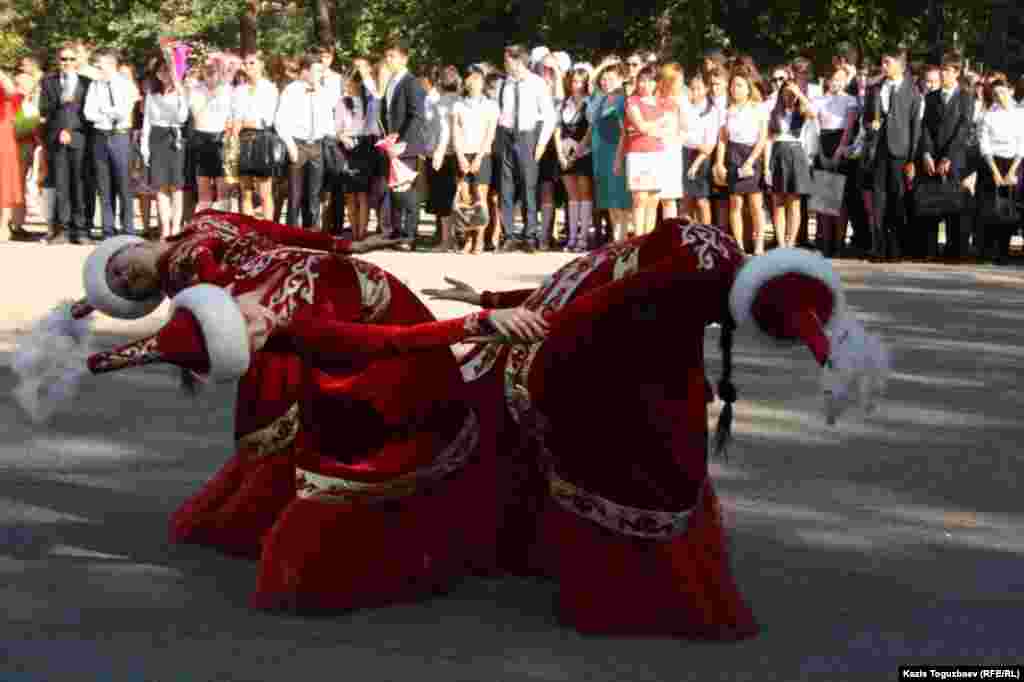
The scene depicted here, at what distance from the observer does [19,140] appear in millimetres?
21375

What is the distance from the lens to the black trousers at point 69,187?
19.9 metres

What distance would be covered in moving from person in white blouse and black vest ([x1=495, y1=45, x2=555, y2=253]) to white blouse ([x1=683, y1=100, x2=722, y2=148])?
151 cm

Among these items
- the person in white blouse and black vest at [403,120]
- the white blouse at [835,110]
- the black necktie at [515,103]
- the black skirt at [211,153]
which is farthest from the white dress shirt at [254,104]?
the white blouse at [835,110]

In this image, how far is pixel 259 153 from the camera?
1912 centimetres

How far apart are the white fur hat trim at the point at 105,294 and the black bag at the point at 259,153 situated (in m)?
12.1

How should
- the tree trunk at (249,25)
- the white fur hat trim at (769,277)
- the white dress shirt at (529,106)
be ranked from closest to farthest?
the white fur hat trim at (769,277) < the white dress shirt at (529,106) < the tree trunk at (249,25)

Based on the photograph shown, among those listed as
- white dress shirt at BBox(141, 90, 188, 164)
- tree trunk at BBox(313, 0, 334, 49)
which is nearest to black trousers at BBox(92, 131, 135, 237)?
white dress shirt at BBox(141, 90, 188, 164)

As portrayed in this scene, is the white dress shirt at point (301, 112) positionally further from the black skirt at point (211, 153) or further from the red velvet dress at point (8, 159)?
the red velvet dress at point (8, 159)

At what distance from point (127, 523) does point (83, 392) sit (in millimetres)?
3171

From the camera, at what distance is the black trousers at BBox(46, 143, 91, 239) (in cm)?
1991

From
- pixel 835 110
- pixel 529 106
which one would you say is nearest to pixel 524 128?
pixel 529 106

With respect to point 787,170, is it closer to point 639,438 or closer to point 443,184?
point 443,184

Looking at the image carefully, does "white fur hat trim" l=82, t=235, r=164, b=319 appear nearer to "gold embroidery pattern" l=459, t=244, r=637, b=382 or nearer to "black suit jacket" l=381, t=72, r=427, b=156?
"gold embroidery pattern" l=459, t=244, r=637, b=382

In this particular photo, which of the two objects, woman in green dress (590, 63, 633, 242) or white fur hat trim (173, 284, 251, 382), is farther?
woman in green dress (590, 63, 633, 242)
